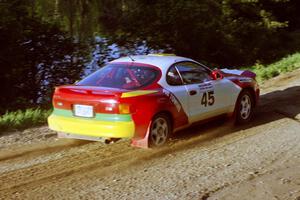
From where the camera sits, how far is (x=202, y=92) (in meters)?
8.47

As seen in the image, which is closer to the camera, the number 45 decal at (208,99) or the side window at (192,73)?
the side window at (192,73)

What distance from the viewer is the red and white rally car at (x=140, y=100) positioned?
7.27 m

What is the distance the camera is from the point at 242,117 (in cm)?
952

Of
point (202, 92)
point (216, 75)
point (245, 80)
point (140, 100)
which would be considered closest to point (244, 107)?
point (245, 80)

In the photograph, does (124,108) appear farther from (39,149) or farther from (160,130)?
(39,149)

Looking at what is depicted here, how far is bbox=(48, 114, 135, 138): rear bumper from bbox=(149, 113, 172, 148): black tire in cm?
39

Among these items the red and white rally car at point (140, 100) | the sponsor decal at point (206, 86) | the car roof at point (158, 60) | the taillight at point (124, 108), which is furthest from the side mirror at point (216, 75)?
the taillight at point (124, 108)

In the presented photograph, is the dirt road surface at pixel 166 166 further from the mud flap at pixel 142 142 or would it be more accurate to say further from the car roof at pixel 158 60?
the car roof at pixel 158 60

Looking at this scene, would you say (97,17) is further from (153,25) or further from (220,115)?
(220,115)

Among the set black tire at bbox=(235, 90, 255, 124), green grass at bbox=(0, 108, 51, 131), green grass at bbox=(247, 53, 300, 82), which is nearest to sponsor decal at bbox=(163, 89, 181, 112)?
black tire at bbox=(235, 90, 255, 124)

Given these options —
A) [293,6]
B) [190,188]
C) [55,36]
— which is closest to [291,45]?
[293,6]

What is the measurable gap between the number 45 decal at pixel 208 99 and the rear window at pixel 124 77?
102 cm

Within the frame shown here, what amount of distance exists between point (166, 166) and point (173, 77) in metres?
1.78

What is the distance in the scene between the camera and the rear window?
7.69 m
